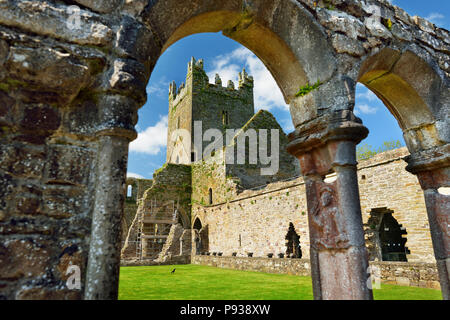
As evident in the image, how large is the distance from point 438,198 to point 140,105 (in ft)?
11.8

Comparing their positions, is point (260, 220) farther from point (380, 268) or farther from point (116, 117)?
point (116, 117)

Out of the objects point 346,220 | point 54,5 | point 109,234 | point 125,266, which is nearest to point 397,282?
point 346,220

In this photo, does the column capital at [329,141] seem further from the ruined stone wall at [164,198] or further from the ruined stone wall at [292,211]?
the ruined stone wall at [164,198]

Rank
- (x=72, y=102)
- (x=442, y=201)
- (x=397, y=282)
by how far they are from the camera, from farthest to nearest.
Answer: (x=397, y=282)
(x=442, y=201)
(x=72, y=102)

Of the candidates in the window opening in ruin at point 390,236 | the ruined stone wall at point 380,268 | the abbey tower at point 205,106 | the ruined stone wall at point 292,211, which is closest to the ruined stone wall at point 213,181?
the ruined stone wall at point 292,211

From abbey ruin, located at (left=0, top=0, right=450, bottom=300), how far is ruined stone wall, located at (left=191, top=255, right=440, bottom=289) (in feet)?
11.7

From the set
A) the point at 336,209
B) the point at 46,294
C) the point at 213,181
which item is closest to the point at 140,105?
the point at 46,294

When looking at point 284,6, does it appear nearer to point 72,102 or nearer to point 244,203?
point 72,102

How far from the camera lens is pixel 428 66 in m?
3.89

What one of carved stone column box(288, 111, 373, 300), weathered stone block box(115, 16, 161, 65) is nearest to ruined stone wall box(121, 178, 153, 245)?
carved stone column box(288, 111, 373, 300)

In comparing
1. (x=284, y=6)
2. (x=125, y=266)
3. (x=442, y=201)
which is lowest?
(x=125, y=266)

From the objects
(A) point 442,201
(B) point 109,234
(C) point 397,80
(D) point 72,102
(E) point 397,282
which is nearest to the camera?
(B) point 109,234

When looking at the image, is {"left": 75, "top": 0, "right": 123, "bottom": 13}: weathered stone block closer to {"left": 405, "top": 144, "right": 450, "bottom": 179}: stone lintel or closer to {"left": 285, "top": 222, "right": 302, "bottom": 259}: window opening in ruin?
{"left": 405, "top": 144, "right": 450, "bottom": 179}: stone lintel
